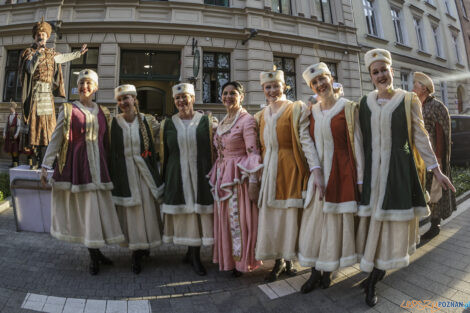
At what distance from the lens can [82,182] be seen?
2812mm

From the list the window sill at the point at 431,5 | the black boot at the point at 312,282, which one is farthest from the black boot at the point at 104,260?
the window sill at the point at 431,5

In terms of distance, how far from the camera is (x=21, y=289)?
246 cm

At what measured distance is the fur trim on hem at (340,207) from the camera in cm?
224

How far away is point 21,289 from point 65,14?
1165cm

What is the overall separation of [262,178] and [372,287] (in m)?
1.36

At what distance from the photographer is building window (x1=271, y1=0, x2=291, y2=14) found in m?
12.1

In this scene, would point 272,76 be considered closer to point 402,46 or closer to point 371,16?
point 371,16

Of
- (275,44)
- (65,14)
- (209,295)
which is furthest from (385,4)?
(209,295)

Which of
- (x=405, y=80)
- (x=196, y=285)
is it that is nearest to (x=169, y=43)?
(x=196, y=285)

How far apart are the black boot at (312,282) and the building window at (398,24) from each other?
18849 mm

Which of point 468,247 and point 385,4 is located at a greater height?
point 385,4

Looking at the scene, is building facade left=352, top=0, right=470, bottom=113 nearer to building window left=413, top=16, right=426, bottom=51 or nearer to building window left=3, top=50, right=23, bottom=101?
building window left=413, top=16, right=426, bottom=51

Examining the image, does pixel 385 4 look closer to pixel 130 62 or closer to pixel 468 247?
pixel 130 62

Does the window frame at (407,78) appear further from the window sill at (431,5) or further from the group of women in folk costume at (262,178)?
the group of women in folk costume at (262,178)
